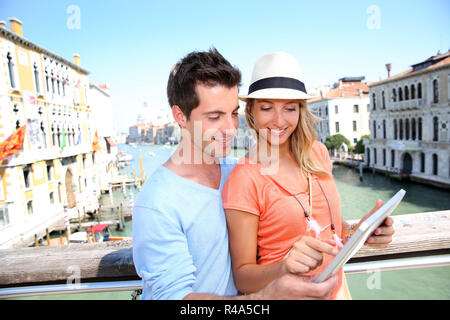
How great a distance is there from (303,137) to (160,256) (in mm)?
675

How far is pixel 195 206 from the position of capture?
91 centimetres

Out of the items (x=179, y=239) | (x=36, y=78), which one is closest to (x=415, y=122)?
(x=36, y=78)

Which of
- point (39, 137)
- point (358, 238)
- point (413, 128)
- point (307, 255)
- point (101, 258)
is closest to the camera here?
point (358, 238)

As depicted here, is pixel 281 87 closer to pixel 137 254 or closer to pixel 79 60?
pixel 137 254

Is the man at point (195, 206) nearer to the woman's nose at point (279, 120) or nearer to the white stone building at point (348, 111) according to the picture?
the woman's nose at point (279, 120)

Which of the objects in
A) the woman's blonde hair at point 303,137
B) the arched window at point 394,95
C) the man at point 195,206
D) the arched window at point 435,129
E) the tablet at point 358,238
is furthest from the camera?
the arched window at point 394,95

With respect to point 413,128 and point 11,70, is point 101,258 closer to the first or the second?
point 11,70

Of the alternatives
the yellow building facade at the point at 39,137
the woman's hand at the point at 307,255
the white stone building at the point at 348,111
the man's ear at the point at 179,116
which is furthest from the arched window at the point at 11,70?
the white stone building at the point at 348,111

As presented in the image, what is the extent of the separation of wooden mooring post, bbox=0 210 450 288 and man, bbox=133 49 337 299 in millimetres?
394

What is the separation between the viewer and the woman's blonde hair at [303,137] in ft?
3.80

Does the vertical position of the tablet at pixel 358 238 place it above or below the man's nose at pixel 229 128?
below
